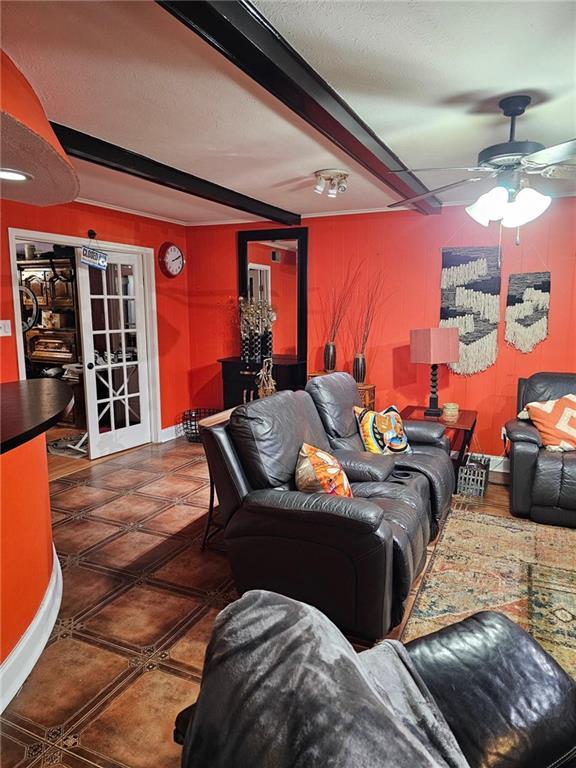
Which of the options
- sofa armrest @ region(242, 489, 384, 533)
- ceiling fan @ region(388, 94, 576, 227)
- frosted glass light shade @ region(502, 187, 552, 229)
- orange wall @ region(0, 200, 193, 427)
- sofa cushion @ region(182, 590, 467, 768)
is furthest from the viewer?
orange wall @ region(0, 200, 193, 427)

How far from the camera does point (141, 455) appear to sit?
5168mm

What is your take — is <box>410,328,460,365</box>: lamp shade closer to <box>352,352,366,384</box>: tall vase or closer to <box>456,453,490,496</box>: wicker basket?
<box>352,352,366,384</box>: tall vase

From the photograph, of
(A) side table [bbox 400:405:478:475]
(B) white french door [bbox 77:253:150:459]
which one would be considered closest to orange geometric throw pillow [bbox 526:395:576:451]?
(A) side table [bbox 400:405:478:475]

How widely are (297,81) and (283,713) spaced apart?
2066 mm

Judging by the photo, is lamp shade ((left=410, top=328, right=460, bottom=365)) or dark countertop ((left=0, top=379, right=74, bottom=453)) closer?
Answer: dark countertop ((left=0, top=379, right=74, bottom=453))

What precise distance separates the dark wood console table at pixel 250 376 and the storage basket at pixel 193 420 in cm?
43

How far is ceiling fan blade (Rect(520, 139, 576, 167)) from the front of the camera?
2102mm

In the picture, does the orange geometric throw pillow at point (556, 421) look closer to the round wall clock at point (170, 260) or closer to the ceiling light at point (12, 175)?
the ceiling light at point (12, 175)

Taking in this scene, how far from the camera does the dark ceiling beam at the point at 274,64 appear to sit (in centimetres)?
152

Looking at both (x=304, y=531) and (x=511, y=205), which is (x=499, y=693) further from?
(x=511, y=205)

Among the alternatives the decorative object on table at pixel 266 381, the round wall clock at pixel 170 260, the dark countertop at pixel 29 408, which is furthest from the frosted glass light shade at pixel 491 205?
the round wall clock at pixel 170 260

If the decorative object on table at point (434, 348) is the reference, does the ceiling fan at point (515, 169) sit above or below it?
above

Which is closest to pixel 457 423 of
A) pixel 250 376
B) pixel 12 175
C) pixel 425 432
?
pixel 425 432

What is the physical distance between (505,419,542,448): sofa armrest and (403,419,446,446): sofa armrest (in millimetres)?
501
